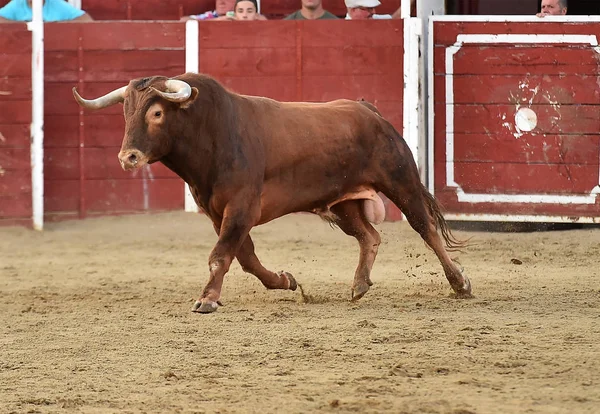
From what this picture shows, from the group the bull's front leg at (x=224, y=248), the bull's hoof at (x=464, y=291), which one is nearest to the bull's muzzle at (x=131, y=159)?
the bull's front leg at (x=224, y=248)

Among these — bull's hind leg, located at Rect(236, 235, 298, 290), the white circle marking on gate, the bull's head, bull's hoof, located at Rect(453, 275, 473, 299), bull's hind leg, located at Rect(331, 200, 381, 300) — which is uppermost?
the bull's head

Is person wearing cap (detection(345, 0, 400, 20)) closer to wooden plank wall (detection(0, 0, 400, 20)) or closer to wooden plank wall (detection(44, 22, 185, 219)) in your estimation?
wooden plank wall (detection(0, 0, 400, 20))

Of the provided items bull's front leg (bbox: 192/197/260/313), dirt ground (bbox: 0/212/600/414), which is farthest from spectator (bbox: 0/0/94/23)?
bull's front leg (bbox: 192/197/260/313)

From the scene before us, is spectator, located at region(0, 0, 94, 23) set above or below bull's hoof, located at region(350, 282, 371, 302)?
above

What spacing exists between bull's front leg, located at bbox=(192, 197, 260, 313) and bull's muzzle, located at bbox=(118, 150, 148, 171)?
468 mm

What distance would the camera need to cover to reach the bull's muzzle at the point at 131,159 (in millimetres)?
5750

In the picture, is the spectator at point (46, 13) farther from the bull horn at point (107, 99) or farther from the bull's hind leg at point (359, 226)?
the bull's hind leg at point (359, 226)

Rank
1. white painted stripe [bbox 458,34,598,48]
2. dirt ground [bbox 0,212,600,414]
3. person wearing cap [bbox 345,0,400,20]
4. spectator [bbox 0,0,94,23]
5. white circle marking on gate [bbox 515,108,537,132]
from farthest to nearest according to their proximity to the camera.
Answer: spectator [bbox 0,0,94,23] → person wearing cap [bbox 345,0,400,20] → white circle marking on gate [bbox 515,108,537,132] → white painted stripe [bbox 458,34,598,48] → dirt ground [bbox 0,212,600,414]

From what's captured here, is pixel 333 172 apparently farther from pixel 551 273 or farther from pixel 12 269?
pixel 12 269

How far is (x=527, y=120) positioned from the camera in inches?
357

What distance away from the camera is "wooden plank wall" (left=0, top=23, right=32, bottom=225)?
31.1 ft

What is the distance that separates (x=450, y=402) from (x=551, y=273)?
3411 millimetres

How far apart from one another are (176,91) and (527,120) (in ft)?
12.8

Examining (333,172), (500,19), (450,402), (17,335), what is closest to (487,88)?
(500,19)
